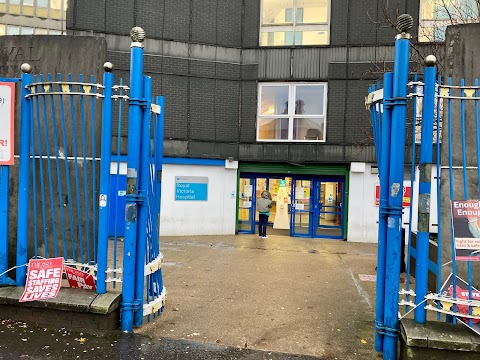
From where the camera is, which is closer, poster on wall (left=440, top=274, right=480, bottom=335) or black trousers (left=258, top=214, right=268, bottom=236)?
poster on wall (left=440, top=274, right=480, bottom=335)

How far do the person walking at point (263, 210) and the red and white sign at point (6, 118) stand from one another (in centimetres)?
859

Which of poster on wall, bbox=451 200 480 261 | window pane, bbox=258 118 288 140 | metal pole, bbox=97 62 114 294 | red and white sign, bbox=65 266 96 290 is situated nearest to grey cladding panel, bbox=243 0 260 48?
window pane, bbox=258 118 288 140

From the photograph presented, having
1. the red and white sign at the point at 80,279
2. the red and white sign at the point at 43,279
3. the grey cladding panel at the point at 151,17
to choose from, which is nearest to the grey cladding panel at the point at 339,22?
the grey cladding panel at the point at 151,17

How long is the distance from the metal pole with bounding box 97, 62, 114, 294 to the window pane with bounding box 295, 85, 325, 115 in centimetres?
938

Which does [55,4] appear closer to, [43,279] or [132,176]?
[132,176]

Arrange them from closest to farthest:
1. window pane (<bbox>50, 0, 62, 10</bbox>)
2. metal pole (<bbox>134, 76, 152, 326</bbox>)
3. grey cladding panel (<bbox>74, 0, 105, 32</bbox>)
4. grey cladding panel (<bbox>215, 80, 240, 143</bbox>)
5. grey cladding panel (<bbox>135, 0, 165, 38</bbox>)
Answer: metal pole (<bbox>134, 76, 152, 326</bbox>)
grey cladding panel (<bbox>74, 0, 105, 32</bbox>)
grey cladding panel (<bbox>135, 0, 165, 38</bbox>)
grey cladding panel (<bbox>215, 80, 240, 143</bbox>)
window pane (<bbox>50, 0, 62, 10</bbox>)

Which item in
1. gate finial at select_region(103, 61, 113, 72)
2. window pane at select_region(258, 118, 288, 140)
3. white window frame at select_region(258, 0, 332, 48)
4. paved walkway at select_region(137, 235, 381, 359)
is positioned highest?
white window frame at select_region(258, 0, 332, 48)

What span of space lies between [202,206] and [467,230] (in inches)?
390

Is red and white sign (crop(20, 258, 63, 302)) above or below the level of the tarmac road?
above

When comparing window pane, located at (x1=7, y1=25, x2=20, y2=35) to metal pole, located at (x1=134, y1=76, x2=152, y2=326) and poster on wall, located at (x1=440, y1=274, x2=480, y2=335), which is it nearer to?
metal pole, located at (x1=134, y1=76, x2=152, y2=326)

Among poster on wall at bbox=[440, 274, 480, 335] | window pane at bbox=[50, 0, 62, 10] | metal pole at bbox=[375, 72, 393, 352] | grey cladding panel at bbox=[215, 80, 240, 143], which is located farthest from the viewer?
window pane at bbox=[50, 0, 62, 10]

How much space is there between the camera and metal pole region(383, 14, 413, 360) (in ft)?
12.5

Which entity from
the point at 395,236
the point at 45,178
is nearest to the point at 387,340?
the point at 395,236

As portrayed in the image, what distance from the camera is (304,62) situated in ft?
41.9
